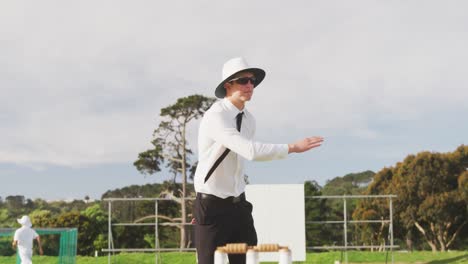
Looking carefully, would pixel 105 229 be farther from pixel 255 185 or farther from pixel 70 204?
pixel 255 185

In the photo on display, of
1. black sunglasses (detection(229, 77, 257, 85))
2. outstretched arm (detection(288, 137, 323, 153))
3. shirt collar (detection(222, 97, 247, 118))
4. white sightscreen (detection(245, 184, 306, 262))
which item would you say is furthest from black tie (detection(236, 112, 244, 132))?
white sightscreen (detection(245, 184, 306, 262))

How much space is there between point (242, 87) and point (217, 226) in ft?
2.36

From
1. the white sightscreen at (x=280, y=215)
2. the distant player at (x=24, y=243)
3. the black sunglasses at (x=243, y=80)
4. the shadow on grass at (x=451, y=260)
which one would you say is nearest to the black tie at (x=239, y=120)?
the black sunglasses at (x=243, y=80)

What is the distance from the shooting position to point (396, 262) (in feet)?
76.6

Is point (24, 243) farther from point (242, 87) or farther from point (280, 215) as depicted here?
point (242, 87)

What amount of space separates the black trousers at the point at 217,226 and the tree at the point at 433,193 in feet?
107

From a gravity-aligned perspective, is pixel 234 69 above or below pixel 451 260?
above

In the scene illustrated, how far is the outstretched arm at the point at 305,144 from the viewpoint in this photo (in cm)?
346

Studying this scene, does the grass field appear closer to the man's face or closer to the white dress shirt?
the white dress shirt

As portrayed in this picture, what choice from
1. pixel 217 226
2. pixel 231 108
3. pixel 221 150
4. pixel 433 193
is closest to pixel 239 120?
pixel 231 108

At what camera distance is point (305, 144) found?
3461 millimetres

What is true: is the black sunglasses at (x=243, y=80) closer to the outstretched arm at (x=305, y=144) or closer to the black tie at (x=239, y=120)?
the black tie at (x=239, y=120)

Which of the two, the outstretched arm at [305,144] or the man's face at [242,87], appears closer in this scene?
the outstretched arm at [305,144]

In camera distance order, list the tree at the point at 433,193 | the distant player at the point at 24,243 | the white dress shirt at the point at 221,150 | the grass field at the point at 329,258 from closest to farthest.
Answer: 1. the white dress shirt at the point at 221,150
2. the distant player at the point at 24,243
3. the grass field at the point at 329,258
4. the tree at the point at 433,193
